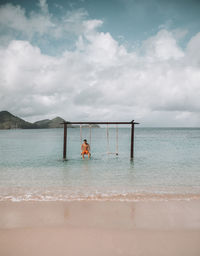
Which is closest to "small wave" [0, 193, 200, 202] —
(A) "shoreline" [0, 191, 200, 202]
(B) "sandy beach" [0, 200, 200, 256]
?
(A) "shoreline" [0, 191, 200, 202]

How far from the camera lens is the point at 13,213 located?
5.03 metres

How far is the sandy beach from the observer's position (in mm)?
3438

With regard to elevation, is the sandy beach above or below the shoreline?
above

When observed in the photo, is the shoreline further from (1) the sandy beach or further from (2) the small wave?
(1) the sandy beach

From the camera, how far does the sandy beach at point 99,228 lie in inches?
135

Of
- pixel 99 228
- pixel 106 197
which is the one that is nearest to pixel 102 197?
pixel 106 197

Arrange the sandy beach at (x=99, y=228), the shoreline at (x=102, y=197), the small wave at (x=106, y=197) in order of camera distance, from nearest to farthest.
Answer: the sandy beach at (x=99, y=228) → the shoreline at (x=102, y=197) → the small wave at (x=106, y=197)

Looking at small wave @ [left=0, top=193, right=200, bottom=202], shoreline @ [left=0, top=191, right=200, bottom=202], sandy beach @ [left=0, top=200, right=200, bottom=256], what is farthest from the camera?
small wave @ [left=0, top=193, right=200, bottom=202]

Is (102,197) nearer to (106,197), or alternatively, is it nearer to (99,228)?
(106,197)

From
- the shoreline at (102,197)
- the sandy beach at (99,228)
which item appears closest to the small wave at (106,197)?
the shoreline at (102,197)

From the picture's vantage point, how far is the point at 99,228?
13.6 ft

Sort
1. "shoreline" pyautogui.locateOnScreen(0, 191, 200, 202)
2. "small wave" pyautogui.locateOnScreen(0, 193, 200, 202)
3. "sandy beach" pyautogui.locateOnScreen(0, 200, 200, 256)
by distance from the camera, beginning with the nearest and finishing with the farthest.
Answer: "sandy beach" pyautogui.locateOnScreen(0, 200, 200, 256) < "shoreline" pyautogui.locateOnScreen(0, 191, 200, 202) < "small wave" pyautogui.locateOnScreen(0, 193, 200, 202)

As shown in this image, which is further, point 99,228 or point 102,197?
point 102,197

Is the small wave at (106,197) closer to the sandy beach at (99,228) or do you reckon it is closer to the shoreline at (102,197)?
the shoreline at (102,197)
